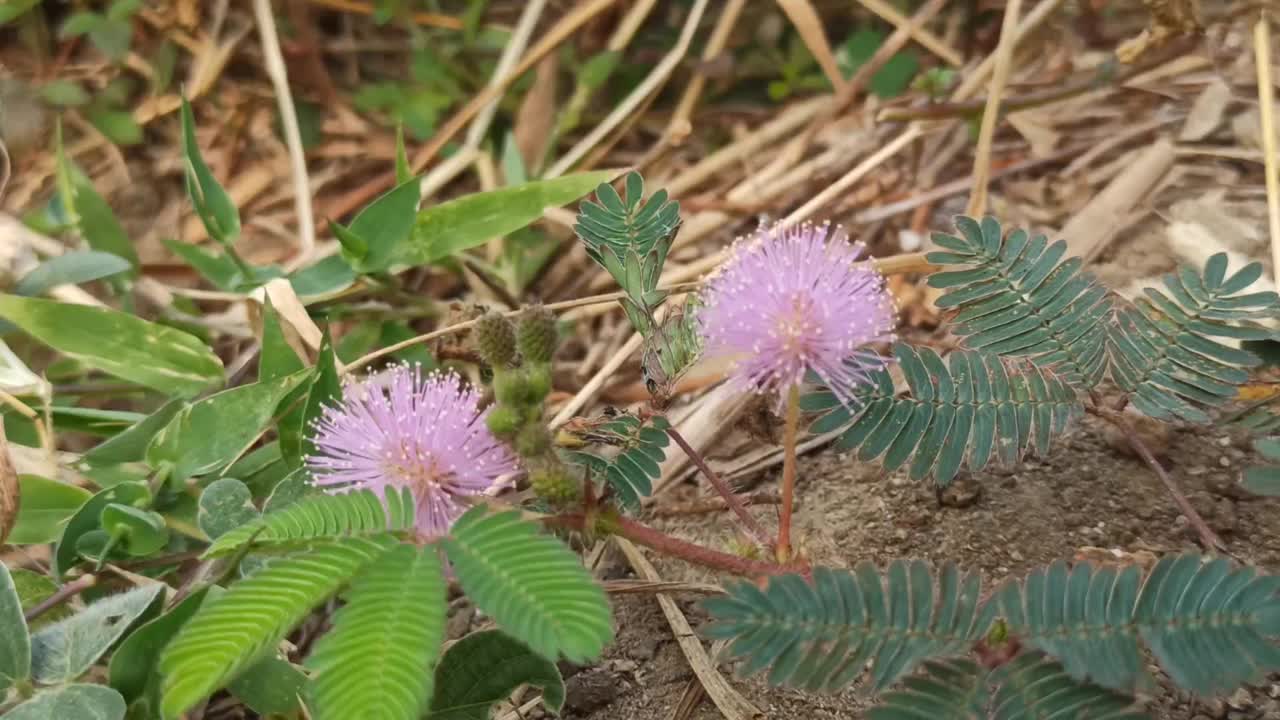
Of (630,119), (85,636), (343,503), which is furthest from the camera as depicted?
(630,119)

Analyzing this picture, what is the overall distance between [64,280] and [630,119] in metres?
0.98

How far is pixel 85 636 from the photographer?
1010 millimetres

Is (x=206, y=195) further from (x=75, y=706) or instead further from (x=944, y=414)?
(x=944, y=414)

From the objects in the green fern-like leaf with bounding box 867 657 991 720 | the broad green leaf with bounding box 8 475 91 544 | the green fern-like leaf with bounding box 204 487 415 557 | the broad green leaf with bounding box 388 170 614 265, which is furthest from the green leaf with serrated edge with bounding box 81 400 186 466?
the green fern-like leaf with bounding box 867 657 991 720

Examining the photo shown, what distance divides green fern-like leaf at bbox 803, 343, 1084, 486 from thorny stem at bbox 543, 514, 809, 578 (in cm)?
15

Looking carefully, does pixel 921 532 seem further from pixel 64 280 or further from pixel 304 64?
pixel 304 64

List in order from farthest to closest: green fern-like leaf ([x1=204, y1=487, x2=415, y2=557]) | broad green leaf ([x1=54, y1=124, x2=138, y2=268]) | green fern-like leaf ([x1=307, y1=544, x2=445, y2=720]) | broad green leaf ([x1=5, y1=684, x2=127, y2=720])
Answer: broad green leaf ([x1=54, y1=124, x2=138, y2=268])
broad green leaf ([x1=5, y1=684, x2=127, y2=720])
green fern-like leaf ([x1=204, y1=487, x2=415, y2=557])
green fern-like leaf ([x1=307, y1=544, x2=445, y2=720])

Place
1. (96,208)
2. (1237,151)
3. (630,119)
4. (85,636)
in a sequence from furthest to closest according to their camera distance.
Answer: (630,119) < (96,208) < (1237,151) < (85,636)

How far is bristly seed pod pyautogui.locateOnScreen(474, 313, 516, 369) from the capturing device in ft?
2.98

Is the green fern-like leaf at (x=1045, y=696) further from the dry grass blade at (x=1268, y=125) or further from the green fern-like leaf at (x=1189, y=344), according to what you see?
the dry grass blade at (x=1268, y=125)

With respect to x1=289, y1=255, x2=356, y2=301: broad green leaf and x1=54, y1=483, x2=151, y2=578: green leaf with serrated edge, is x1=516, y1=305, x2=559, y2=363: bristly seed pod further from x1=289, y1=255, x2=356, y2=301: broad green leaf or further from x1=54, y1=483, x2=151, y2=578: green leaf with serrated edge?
x1=289, y1=255, x2=356, y2=301: broad green leaf

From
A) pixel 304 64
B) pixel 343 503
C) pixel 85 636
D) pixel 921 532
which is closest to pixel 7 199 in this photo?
pixel 304 64

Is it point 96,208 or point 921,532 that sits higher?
point 96,208

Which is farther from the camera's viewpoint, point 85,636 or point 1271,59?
point 1271,59
